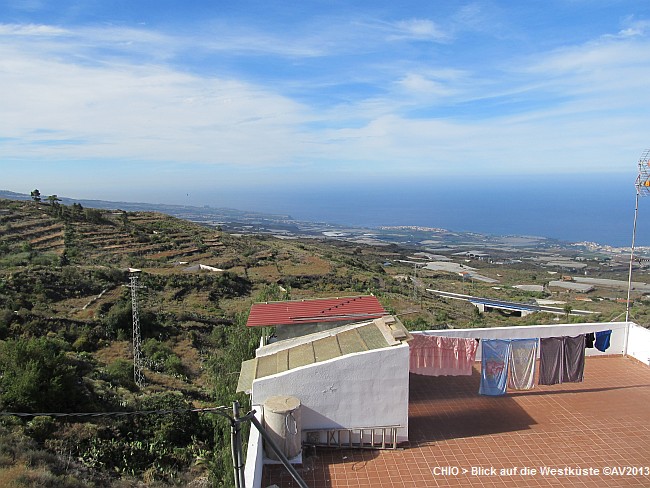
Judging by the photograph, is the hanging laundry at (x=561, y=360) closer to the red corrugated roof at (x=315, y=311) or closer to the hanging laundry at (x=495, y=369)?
the hanging laundry at (x=495, y=369)

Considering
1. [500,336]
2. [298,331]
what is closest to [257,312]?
[298,331]

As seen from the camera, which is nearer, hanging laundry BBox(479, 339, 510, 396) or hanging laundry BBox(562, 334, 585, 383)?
hanging laundry BBox(479, 339, 510, 396)

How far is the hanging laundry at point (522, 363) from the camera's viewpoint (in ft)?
28.3

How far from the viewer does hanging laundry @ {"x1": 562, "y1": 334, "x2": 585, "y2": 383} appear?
8.88 meters

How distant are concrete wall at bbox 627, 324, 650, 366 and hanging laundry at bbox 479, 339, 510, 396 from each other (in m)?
4.51

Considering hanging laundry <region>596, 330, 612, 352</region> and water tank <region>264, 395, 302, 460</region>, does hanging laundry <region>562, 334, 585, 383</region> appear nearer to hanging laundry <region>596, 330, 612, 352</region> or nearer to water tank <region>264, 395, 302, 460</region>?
hanging laundry <region>596, 330, 612, 352</region>

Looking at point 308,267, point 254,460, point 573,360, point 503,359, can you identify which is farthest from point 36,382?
point 308,267

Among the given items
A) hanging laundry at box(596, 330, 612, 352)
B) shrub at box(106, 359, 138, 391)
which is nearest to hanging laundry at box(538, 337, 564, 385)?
hanging laundry at box(596, 330, 612, 352)

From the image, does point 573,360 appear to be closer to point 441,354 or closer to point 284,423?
point 441,354

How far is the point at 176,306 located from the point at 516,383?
20.6m

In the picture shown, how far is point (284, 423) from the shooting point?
6.47m

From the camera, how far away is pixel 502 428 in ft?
25.7

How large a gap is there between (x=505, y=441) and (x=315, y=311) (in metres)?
4.05

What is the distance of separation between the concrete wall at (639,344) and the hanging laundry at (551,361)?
10.9 feet
